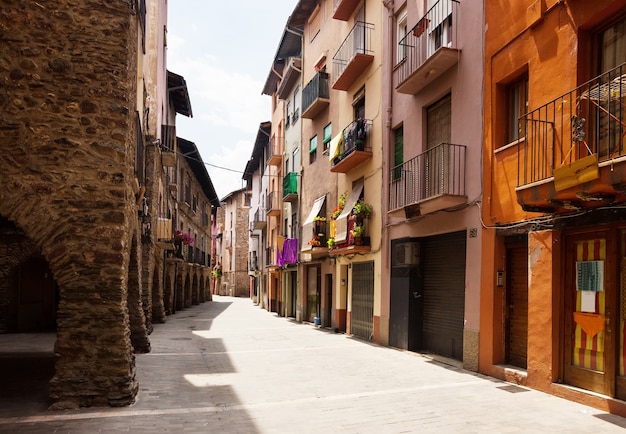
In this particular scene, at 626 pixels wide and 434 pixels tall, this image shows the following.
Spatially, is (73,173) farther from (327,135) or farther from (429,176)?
(327,135)

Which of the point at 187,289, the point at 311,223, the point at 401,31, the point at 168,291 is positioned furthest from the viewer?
the point at 187,289

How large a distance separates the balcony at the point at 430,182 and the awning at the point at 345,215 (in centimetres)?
237

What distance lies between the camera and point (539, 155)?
7977 mm

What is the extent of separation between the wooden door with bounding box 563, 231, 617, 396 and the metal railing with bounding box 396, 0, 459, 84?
5.54m

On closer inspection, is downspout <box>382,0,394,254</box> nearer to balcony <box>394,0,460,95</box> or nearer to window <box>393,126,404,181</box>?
window <box>393,126,404,181</box>

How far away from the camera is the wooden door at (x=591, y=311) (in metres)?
6.82

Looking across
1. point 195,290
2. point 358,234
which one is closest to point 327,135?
point 358,234

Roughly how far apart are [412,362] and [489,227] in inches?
137

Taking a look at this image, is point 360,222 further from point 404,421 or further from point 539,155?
point 404,421

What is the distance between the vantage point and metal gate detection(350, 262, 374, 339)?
49.2ft

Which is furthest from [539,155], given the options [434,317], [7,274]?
[7,274]

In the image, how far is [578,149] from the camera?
718 centimetres

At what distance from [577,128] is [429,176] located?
4837 millimetres

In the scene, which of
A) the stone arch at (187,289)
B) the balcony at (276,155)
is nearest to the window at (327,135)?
the balcony at (276,155)
